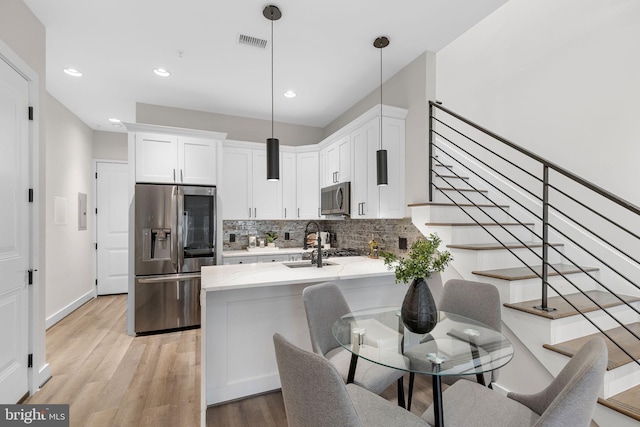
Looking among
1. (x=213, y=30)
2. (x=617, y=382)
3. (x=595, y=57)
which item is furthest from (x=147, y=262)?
(x=595, y=57)

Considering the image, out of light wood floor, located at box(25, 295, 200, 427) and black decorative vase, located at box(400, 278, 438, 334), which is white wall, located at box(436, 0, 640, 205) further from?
light wood floor, located at box(25, 295, 200, 427)

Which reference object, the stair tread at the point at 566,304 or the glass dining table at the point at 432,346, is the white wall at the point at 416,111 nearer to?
the stair tread at the point at 566,304

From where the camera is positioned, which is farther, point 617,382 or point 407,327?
point 617,382

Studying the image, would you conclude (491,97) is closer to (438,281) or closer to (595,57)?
(595,57)

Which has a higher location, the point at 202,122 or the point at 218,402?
the point at 202,122

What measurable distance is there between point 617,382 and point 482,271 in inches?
37.8

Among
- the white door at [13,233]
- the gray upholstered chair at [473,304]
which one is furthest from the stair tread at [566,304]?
the white door at [13,233]

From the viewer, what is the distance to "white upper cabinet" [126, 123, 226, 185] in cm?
366

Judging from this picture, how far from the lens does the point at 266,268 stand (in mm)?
2635

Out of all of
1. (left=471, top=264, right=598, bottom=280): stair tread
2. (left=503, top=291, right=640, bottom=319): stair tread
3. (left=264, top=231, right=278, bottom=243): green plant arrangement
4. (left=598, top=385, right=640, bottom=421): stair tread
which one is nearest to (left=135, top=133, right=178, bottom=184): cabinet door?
(left=264, top=231, right=278, bottom=243): green plant arrangement

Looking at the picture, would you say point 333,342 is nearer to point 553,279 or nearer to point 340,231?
point 553,279

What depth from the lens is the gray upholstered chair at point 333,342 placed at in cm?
162

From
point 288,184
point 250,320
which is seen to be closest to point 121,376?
point 250,320

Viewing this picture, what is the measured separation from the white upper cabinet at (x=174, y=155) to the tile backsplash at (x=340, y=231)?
3.23ft
